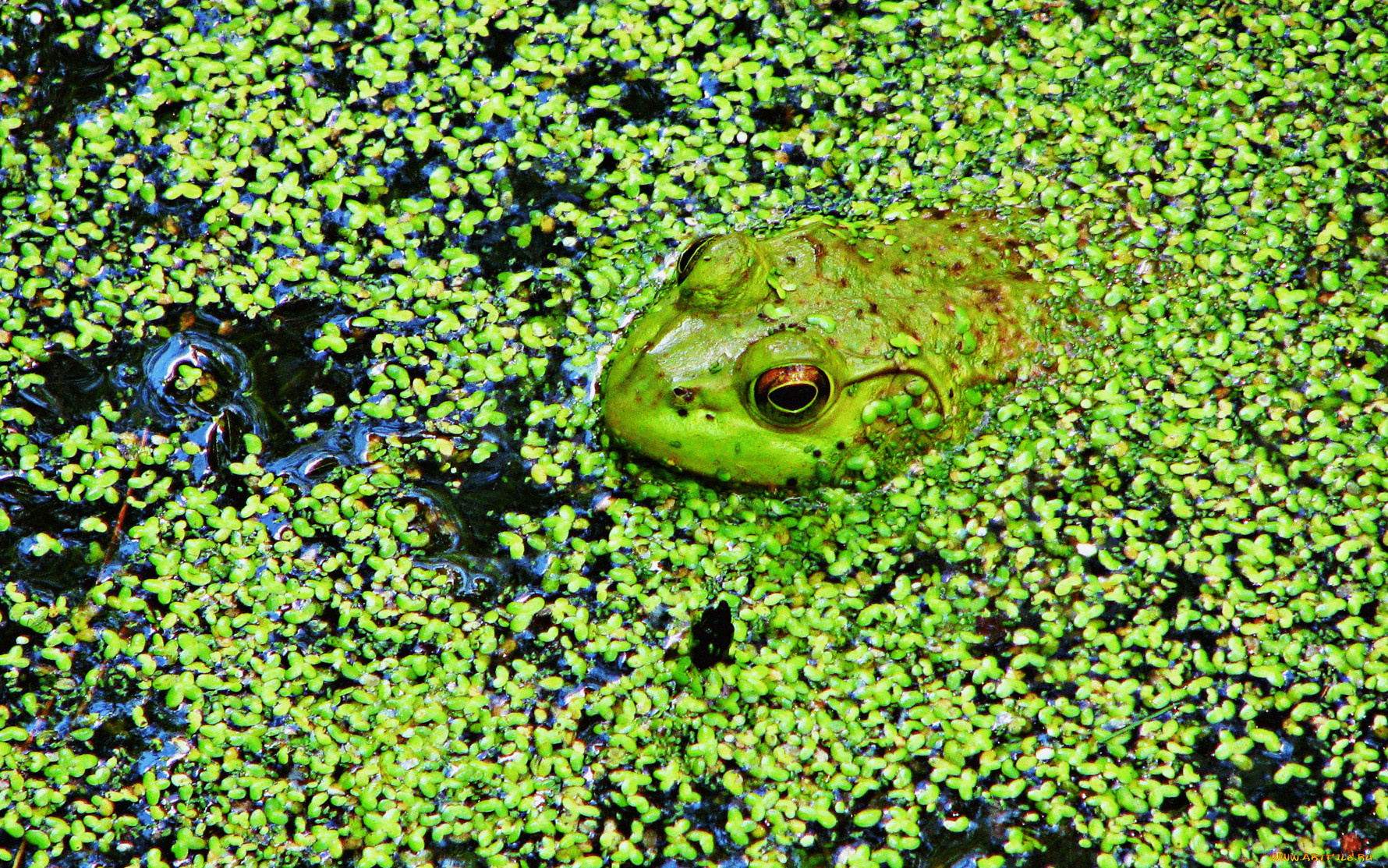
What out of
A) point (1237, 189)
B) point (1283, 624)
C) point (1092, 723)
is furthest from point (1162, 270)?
point (1092, 723)

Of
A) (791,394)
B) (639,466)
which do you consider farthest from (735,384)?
(639,466)

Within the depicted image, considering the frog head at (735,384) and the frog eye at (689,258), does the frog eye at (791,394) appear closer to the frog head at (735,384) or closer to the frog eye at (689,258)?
the frog head at (735,384)

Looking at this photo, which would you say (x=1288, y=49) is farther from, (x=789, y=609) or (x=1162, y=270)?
(x=789, y=609)

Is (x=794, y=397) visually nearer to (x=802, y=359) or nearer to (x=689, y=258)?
(x=802, y=359)

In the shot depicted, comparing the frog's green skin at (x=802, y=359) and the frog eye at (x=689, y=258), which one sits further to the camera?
the frog eye at (x=689, y=258)

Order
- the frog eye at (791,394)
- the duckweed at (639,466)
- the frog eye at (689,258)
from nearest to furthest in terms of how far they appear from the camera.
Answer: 1. the duckweed at (639,466)
2. the frog eye at (791,394)
3. the frog eye at (689,258)

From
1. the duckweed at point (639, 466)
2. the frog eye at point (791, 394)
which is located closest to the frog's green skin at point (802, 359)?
the frog eye at point (791, 394)
